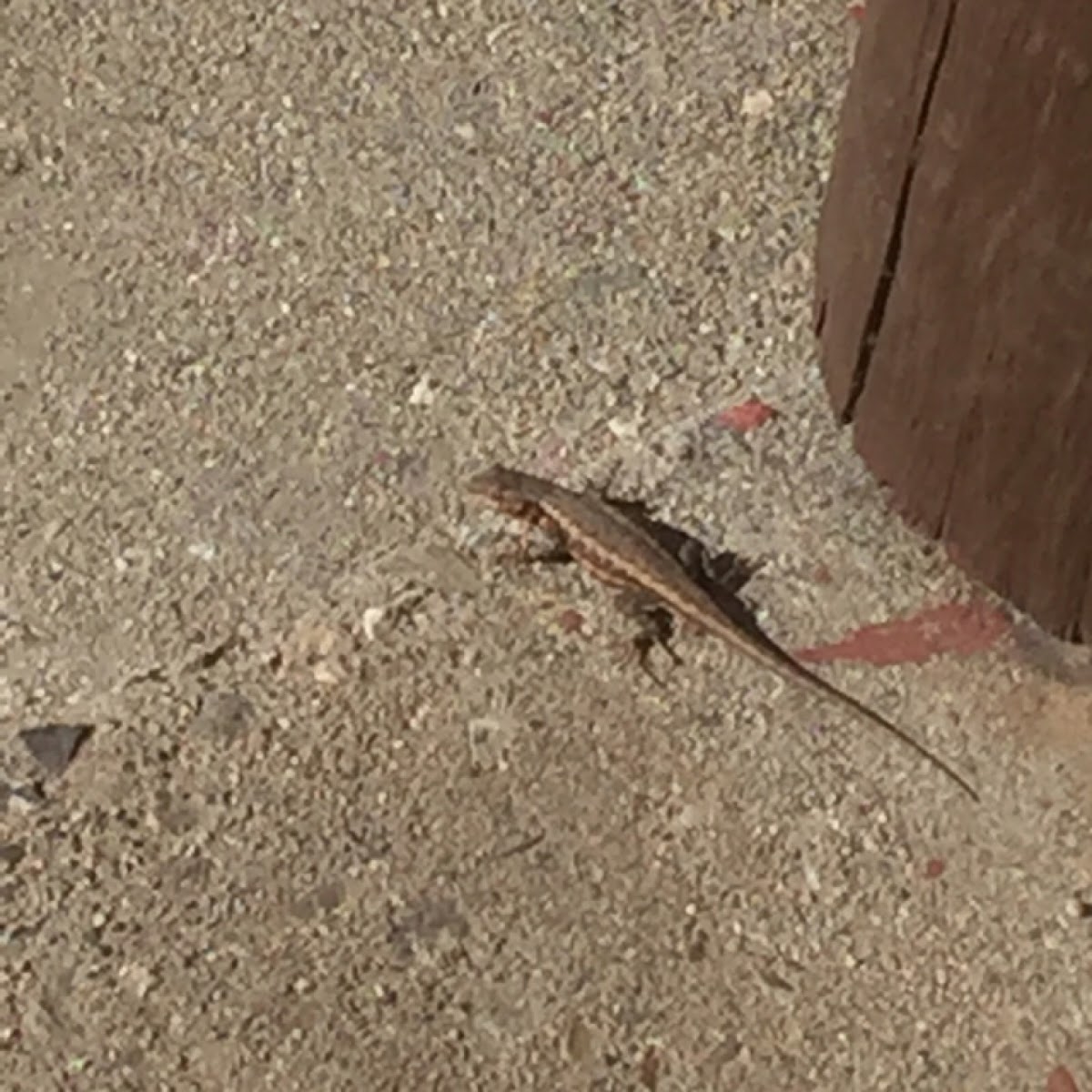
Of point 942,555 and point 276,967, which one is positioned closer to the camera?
point 276,967

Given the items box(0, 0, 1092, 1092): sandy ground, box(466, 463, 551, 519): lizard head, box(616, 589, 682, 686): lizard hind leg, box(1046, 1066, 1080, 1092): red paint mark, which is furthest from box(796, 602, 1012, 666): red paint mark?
box(1046, 1066, 1080, 1092): red paint mark

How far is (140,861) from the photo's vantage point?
308cm

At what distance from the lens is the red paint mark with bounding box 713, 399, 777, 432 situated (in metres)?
3.53

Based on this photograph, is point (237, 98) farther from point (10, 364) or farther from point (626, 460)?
point (626, 460)

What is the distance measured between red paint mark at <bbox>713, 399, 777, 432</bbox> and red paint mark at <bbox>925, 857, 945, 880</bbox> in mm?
783

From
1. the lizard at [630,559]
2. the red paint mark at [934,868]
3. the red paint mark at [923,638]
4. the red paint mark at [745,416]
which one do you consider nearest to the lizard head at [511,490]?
the lizard at [630,559]

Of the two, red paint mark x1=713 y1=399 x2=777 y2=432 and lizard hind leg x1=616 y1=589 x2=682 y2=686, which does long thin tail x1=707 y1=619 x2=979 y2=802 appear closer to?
lizard hind leg x1=616 y1=589 x2=682 y2=686

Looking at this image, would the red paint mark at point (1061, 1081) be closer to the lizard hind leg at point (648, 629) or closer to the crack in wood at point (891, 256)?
the lizard hind leg at point (648, 629)

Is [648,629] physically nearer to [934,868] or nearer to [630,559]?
[630,559]

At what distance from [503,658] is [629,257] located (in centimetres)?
82

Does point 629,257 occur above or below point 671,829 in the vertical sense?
above

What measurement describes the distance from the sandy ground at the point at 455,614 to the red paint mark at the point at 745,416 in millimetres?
13

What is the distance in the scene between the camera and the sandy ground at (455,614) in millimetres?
2967

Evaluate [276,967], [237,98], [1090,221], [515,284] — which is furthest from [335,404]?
[1090,221]
